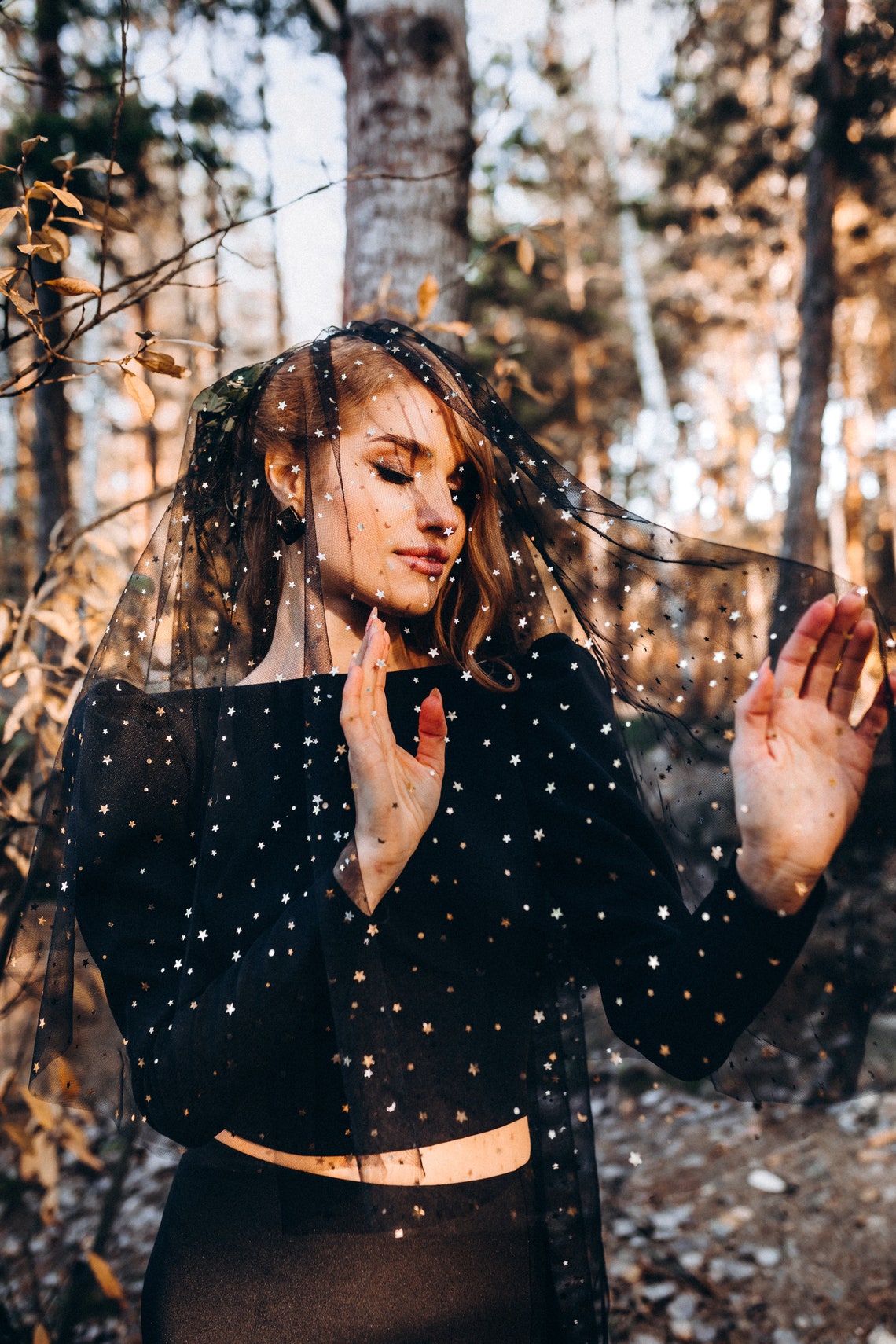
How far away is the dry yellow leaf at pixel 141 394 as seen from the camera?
1487 mm

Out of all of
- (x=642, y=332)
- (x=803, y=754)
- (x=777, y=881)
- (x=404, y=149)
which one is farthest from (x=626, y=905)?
(x=642, y=332)

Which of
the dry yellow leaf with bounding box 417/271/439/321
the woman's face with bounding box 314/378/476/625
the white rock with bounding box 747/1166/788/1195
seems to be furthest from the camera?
the white rock with bounding box 747/1166/788/1195

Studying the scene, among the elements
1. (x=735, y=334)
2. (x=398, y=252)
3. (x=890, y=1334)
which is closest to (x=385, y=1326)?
(x=890, y=1334)

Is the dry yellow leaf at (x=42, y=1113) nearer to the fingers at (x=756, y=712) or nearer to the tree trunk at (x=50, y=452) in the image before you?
the fingers at (x=756, y=712)

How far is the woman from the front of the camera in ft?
3.70

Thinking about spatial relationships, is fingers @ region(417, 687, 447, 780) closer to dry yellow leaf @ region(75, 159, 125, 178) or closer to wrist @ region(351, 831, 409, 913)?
wrist @ region(351, 831, 409, 913)

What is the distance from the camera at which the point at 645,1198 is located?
3416mm

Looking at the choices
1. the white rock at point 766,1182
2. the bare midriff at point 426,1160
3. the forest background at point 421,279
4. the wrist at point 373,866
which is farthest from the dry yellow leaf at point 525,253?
the white rock at point 766,1182

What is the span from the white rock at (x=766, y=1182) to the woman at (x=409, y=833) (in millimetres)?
2414

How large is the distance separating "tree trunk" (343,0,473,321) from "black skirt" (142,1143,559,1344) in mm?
2278

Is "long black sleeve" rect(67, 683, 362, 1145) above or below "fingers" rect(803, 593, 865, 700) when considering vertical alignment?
below

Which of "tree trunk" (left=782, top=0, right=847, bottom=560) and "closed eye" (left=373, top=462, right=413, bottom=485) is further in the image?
"tree trunk" (left=782, top=0, right=847, bottom=560)

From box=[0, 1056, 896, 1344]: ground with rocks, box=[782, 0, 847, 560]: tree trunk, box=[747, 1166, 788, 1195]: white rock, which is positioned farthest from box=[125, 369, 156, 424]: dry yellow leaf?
box=[782, 0, 847, 560]: tree trunk

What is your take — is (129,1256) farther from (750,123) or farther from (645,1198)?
(750,123)
